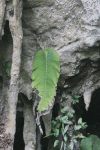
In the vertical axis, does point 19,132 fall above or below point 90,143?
above

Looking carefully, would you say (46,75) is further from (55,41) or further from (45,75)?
(55,41)

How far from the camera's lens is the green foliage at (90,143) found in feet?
7.29

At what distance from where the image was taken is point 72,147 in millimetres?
2178

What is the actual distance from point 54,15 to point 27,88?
114 centimetres

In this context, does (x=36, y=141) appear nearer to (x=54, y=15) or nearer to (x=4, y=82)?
(x=4, y=82)

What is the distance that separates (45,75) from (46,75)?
1cm

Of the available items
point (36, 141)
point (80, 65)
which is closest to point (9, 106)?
point (36, 141)

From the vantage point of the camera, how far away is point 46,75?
6.56ft

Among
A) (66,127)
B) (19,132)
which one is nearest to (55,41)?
(66,127)

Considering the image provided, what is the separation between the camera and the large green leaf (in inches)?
74.6

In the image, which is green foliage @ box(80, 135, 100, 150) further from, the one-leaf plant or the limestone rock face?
the one-leaf plant

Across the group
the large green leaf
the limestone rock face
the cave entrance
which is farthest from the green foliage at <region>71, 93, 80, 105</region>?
the cave entrance

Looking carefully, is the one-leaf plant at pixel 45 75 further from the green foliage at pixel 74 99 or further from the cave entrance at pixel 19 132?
the cave entrance at pixel 19 132

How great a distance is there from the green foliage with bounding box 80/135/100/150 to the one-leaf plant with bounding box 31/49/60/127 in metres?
0.81
